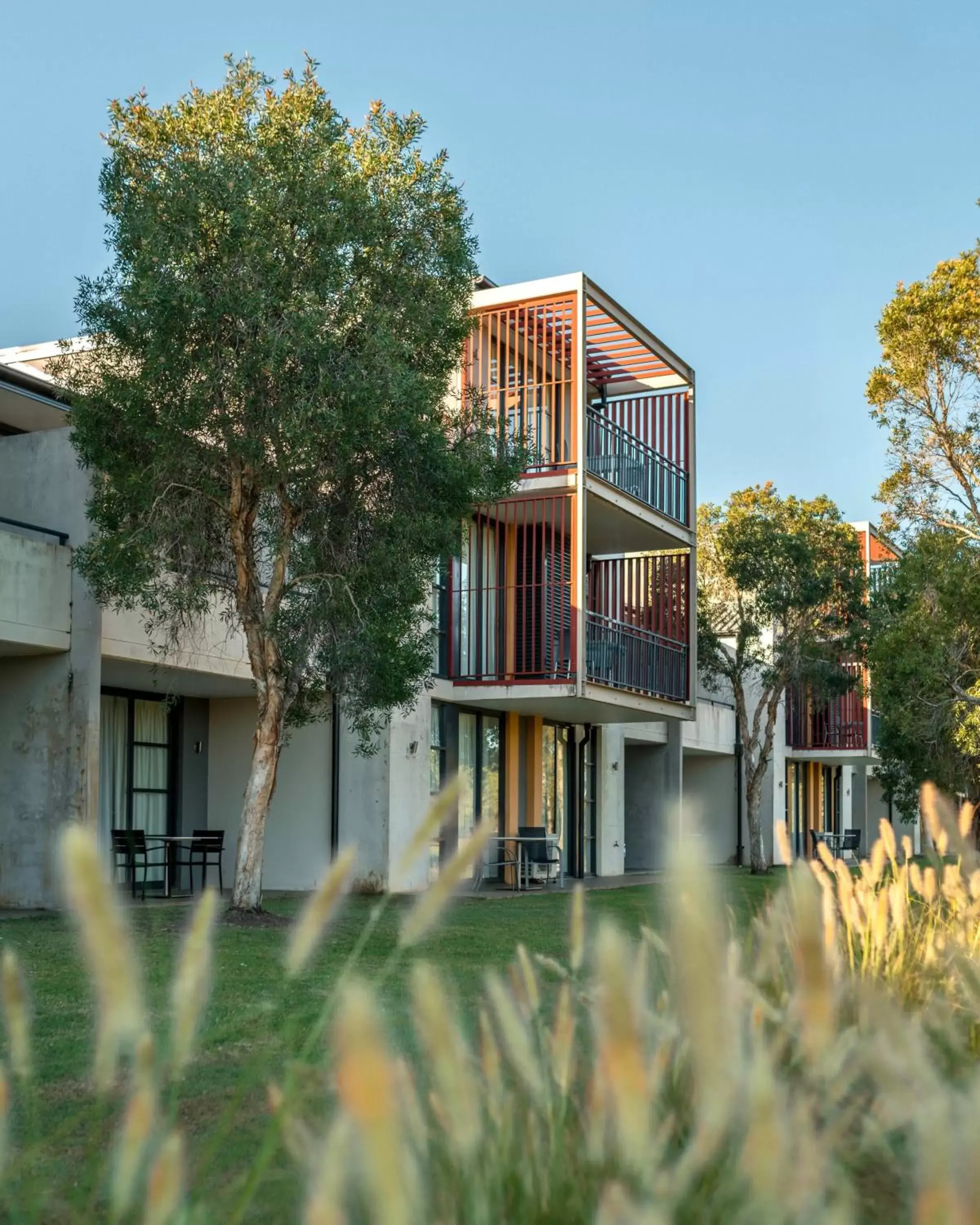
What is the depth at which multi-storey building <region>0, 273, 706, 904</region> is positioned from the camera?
1448 cm

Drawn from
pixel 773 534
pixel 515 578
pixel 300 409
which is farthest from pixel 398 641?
pixel 773 534

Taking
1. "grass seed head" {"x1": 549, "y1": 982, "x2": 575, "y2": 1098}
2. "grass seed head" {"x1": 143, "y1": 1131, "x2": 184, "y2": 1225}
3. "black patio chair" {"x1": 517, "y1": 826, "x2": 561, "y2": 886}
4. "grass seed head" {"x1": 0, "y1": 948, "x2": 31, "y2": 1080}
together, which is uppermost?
"grass seed head" {"x1": 0, "y1": 948, "x2": 31, "y2": 1080}

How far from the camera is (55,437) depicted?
49.9ft

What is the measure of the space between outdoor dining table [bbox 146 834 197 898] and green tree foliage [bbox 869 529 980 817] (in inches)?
403

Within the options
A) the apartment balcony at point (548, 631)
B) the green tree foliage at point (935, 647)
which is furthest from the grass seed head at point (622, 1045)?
the green tree foliage at point (935, 647)

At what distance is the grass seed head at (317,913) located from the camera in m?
1.59

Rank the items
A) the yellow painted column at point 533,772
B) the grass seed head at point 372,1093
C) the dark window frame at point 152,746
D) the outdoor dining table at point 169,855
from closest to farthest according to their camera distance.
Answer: the grass seed head at point 372,1093 → the outdoor dining table at point 169,855 → the dark window frame at point 152,746 → the yellow painted column at point 533,772

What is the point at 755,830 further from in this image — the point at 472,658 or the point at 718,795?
the point at 472,658

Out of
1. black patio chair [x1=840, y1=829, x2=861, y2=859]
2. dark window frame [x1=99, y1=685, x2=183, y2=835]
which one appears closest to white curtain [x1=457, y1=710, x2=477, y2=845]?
dark window frame [x1=99, y1=685, x2=183, y2=835]

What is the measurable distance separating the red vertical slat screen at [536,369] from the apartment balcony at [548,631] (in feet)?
3.17

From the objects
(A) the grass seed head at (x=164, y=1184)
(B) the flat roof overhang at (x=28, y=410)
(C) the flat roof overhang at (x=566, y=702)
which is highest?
(B) the flat roof overhang at (x=28, y=410)

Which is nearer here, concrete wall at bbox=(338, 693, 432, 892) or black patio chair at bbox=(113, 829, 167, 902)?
black patio chair at bbox=(113, 829, 167, 902)

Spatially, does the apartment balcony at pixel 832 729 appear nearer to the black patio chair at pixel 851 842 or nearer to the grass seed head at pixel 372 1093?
the black patio chair at pixel 851 842

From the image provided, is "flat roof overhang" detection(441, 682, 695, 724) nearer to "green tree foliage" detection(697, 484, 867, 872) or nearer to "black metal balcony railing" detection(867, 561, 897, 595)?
"green tree foliage" detection(697, 484, 867, 872)
